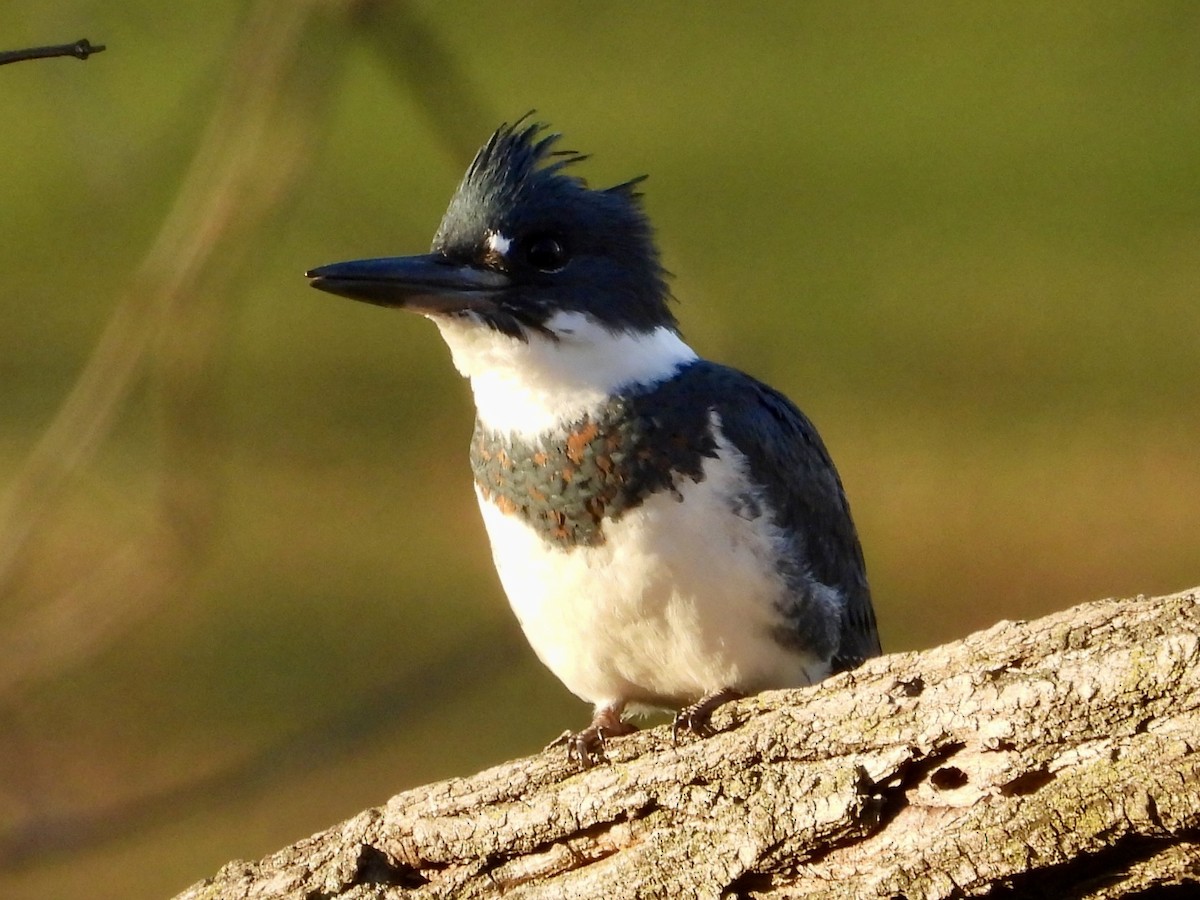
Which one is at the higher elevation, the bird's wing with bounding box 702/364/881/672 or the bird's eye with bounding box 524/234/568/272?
the bird's eye with bounding box 524/234/568/272

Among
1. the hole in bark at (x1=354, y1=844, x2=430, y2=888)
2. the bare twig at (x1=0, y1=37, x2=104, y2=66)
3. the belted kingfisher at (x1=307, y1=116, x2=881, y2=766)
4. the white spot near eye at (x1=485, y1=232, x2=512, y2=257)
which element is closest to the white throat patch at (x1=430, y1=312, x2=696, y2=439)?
the belted kingfisher at (x1=307, y1=116, x2=881, y2=766)

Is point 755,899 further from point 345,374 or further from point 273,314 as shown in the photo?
point 273,314

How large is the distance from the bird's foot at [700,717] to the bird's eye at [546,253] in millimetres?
719

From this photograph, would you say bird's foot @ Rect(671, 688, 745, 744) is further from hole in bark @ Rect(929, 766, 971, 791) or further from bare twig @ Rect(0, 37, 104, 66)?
bare twig @ Rect(0, 37, 104, 66)

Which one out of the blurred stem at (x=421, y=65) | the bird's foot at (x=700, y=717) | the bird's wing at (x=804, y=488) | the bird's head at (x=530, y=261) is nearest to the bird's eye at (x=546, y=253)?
the bird's head at (x=530, y=261)

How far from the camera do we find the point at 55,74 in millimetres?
2838

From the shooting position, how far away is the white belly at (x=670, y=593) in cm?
262

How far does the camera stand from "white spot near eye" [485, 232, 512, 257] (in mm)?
2756

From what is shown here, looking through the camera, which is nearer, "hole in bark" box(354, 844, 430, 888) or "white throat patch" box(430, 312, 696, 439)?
"hole in bark" box(354, 844, 430, 888)

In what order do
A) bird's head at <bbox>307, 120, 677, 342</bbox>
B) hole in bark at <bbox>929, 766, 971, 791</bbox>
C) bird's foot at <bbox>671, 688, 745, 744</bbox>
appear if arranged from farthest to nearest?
bird's head at <bbox>307, 120, 677, 342</bbox>, bird's foot at <bbox>671, 688, 745, 744</bbox>, hole in bark at <bbox>929, 766, 971, 791</bbox>

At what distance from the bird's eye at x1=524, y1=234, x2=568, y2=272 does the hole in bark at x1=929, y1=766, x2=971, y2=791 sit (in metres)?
Result: 1.11

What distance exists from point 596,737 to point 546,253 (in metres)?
0.77

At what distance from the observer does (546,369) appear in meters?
2.76

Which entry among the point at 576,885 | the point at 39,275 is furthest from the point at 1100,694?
the point at 39,275
